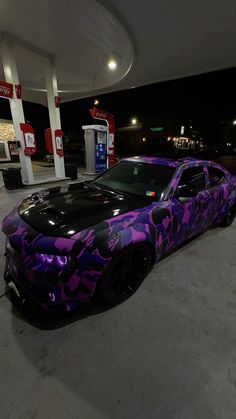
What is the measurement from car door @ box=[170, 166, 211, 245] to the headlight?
4.24 feet

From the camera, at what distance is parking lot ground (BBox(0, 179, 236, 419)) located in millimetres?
1208

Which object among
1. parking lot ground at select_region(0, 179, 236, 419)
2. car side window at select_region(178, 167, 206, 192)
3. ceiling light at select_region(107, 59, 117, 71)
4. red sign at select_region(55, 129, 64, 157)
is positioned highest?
ceiling light at select_region(107, 59, 117, 71)

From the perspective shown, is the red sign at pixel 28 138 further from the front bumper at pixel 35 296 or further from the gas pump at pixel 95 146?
the front bumper at pixel 35 296

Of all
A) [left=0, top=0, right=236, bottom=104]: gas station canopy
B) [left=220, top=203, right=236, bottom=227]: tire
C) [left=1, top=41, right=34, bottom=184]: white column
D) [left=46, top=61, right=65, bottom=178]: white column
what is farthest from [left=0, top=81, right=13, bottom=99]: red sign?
[left=220, top=203, right=236, bottom=227]: tire

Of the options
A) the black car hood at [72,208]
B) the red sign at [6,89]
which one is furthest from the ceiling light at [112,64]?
the black car hood at [72,208]

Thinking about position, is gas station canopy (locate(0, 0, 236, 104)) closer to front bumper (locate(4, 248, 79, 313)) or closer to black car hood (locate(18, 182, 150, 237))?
black car hood (locate(18, 182, 150, 237))

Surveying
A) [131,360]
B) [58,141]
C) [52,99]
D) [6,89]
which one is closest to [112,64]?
[52,99]

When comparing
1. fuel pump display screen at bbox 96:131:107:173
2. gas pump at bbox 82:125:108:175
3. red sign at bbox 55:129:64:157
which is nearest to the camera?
red sign at bbox 55:129:64:157

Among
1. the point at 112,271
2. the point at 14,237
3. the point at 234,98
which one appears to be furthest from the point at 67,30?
the point at 234,98

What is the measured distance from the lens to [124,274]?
1930 millimetres

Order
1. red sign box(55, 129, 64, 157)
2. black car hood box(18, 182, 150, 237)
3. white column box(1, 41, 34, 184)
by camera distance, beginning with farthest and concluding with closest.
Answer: red sign box(55, 129, 64, 157), white column box(1, 41, 34, 184), black car hood box(18, 182, 150, 237)

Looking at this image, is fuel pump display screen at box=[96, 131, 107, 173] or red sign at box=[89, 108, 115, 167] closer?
red sign at box=[89, 108, 115, 167]

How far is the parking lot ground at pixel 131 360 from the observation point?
3.96 ft

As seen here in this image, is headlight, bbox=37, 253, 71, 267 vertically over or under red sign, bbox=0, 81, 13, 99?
under
